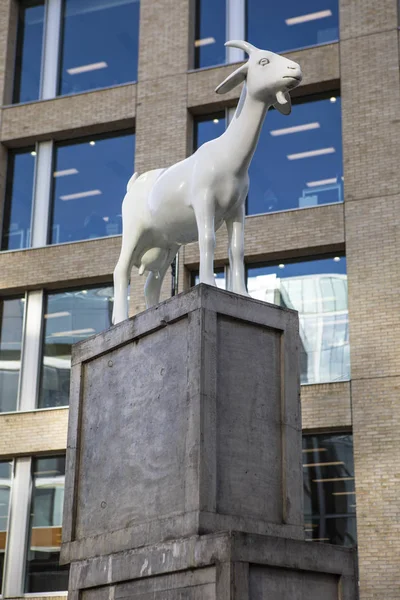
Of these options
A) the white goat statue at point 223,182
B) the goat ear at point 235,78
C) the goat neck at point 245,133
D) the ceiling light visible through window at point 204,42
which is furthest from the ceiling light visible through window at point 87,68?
the goat neck at point 245,133

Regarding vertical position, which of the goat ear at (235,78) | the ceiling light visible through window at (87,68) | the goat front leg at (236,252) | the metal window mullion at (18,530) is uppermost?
the ceiling light visible through window at (87,68)

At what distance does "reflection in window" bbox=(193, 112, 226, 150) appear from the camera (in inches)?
1081

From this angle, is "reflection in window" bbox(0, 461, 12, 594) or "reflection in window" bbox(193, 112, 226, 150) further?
"reflection in window" bbox(193, 112, 226, 150)

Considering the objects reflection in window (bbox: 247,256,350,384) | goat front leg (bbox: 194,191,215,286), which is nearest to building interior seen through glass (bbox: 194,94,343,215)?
reflection in window (bbox: 247,256,350,384)

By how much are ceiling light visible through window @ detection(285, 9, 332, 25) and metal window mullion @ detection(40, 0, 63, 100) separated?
7.25 meters

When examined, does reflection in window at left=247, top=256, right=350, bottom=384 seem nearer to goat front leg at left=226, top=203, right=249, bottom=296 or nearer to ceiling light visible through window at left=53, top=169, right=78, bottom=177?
ceiling light visible through window at left=53, top=169, right=78, bottom=177

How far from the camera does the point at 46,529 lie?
83.7ft

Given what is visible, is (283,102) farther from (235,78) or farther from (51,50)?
(51,50)

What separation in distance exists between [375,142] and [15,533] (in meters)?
13.4

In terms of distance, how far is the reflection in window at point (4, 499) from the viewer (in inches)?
1013

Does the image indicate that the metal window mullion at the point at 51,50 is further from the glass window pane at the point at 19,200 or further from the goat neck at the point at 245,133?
the goat neck at the point at 245,133

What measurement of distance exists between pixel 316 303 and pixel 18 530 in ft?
31.4

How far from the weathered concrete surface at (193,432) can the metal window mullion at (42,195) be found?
16326 mm

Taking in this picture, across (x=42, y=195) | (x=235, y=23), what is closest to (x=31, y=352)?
(x=42, y=195)
